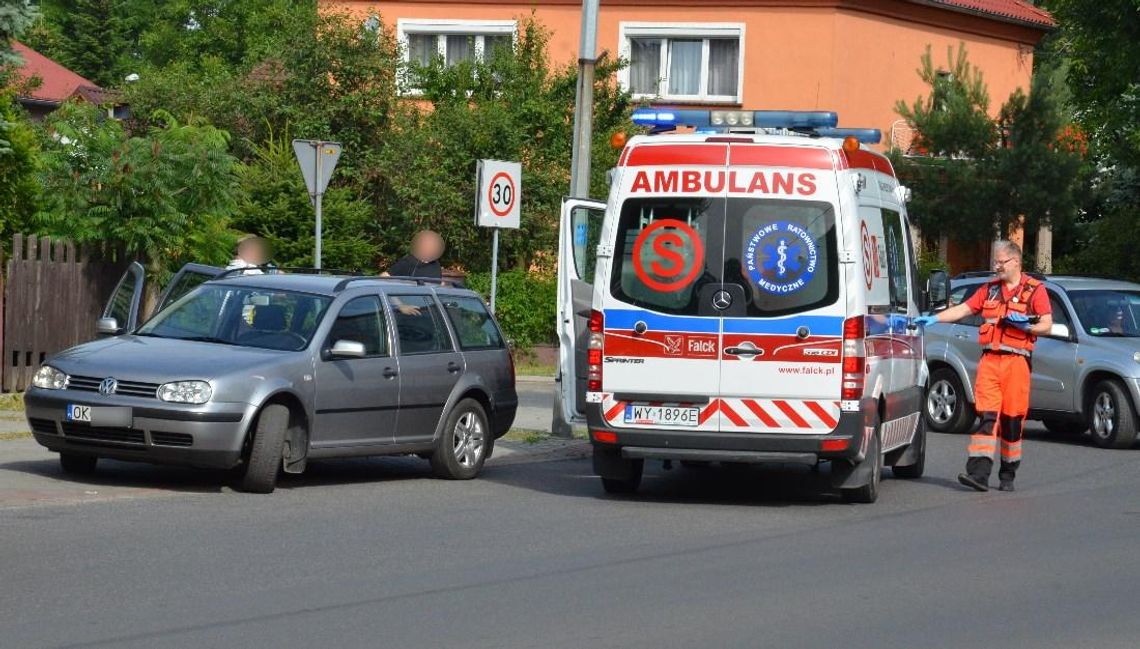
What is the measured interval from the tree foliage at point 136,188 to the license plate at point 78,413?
7.47 meters

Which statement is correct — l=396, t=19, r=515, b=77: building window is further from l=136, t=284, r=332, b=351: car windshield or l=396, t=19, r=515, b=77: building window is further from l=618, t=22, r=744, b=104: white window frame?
l=136, t=284, r=332, b=351: car windshield

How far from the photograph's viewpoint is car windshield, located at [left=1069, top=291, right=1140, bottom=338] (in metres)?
18.7

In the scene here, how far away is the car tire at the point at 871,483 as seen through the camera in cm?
1282

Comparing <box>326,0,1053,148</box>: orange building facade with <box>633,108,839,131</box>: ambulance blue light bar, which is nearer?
<box>633,108,839,131</box>: ambulance blue light bar

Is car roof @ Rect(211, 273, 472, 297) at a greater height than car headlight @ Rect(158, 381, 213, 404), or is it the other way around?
car roof @ Rect(211, 273, 472, 297)

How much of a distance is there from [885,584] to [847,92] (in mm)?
29069

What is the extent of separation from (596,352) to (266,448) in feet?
8.01

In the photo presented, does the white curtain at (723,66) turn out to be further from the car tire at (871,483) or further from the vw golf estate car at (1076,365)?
the car tire at (871,483)

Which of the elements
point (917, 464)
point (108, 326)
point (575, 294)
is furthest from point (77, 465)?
point (917, 464)

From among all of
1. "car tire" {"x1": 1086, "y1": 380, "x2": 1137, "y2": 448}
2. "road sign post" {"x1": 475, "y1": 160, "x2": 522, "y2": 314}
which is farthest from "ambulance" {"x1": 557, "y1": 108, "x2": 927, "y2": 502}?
"car tire" {"x1": 1086, "y1": 380, "x2": 1137, "y2": 448}

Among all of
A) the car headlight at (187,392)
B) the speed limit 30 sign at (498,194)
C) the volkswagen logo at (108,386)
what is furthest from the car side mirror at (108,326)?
the speed limit 30 sign at (498,194)

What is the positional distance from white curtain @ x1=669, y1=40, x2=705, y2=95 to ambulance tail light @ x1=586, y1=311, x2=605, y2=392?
85.9 feet

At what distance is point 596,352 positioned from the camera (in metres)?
12.7

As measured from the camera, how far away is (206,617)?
7.80 meters
